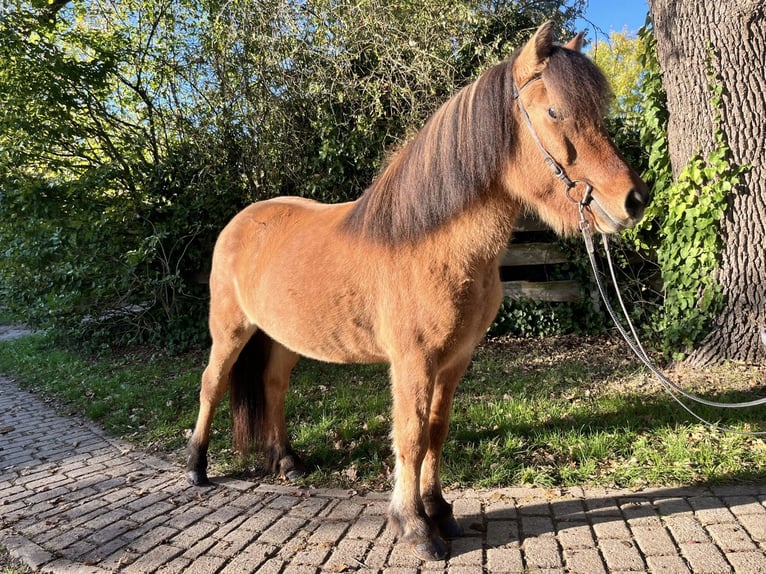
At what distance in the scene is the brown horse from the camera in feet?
6.91

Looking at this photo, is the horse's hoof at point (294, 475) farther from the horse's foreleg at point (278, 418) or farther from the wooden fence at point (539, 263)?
the wooden fence at point (539, 263)

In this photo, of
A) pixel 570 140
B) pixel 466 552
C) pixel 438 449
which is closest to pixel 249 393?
pixel 438 449

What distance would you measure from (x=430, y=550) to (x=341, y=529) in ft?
2.04

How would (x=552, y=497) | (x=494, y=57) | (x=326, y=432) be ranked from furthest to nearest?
(x=494, y=57)
(x=326, y=432)
(x=552, y=497)

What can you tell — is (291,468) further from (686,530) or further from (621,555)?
(686,530)

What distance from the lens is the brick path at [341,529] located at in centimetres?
254

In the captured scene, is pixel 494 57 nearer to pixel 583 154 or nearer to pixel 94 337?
pixel 583 154

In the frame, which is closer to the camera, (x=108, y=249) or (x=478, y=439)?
(x=478, y=439)

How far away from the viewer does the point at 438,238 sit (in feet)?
8.18

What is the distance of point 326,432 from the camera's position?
438cm

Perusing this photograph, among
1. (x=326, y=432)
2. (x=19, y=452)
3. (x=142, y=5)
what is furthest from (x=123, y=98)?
(x=326, y=432)

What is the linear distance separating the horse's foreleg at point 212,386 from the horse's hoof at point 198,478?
0.06ft

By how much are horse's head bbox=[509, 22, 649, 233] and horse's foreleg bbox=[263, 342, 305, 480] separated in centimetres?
257

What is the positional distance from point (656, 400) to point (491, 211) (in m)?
3.24
